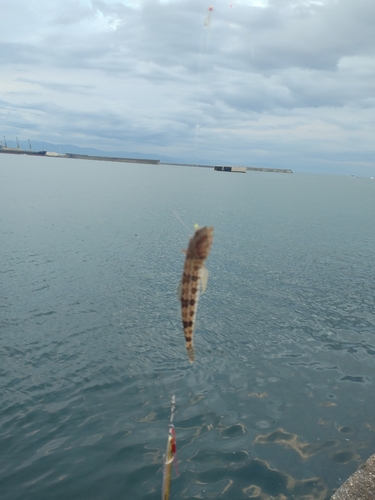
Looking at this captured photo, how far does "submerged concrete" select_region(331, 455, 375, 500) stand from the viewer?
11109mm

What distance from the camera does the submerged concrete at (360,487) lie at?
1111 cm

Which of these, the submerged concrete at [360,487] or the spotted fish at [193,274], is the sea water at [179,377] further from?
the spotted fish at [193,274]

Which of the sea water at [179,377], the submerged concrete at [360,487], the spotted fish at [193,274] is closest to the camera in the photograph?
the spotted fish at [193,274]

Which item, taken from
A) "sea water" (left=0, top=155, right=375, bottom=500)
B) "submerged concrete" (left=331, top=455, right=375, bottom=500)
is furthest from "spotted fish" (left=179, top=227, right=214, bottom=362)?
"sea water" (left=0, top=155, right=375, bottom=500)

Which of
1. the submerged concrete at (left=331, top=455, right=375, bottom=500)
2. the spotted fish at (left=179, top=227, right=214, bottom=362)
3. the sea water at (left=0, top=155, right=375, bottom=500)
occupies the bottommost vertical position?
the sea water at (left=0, top=155, right=375, bottom=500)

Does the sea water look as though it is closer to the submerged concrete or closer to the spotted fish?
the submerged concrete

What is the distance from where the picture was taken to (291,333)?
23891mm

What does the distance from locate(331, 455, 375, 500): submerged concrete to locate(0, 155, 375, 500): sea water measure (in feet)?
4.23

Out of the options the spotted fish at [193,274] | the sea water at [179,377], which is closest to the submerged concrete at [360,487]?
the sea water at [179,377]

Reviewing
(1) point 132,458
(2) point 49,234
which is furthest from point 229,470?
(2) point 49,234

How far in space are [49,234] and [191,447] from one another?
3955 cm

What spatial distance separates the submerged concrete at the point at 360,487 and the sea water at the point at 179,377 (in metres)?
1.29

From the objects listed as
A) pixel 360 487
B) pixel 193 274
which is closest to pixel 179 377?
pixel 360 487

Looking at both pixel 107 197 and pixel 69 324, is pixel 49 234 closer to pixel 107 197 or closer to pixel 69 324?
pixel 69 324
